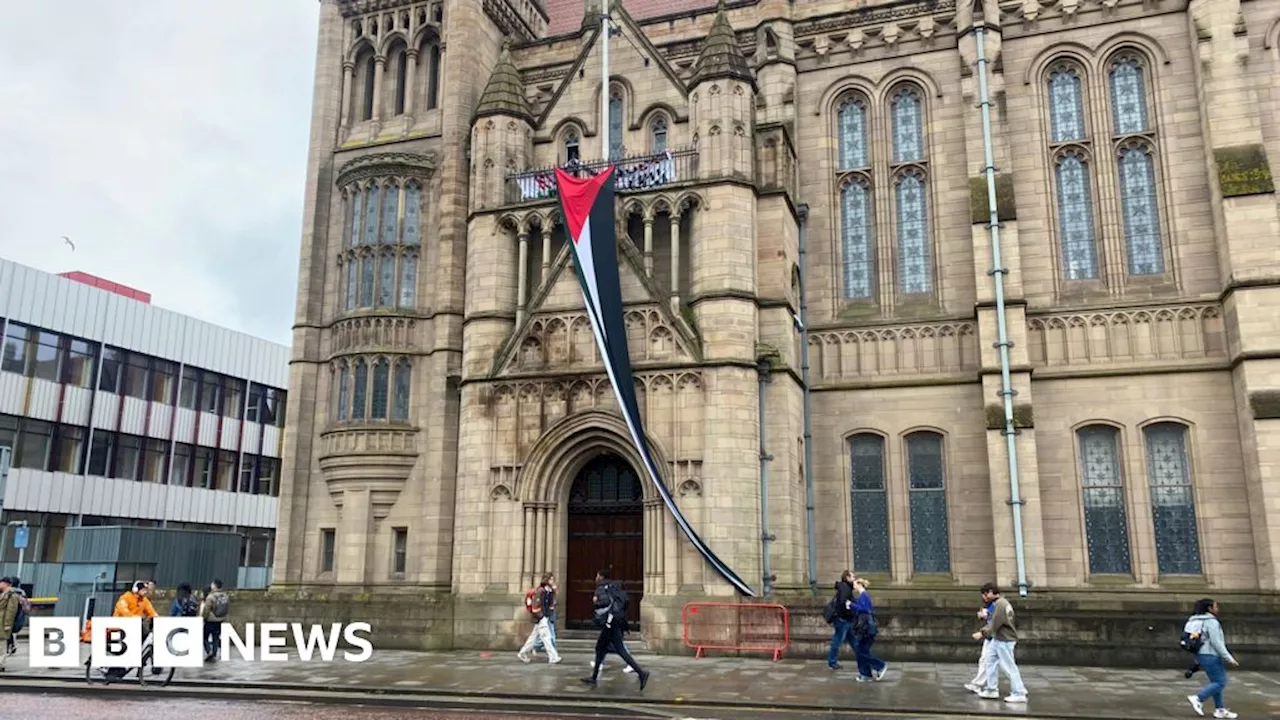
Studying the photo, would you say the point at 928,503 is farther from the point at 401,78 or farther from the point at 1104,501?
the point at 401,78

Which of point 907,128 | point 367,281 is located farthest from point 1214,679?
point 367,281

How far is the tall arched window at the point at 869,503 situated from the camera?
2655 cm

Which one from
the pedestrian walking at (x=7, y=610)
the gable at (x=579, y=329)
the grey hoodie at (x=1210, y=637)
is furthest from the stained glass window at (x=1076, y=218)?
the pedestrian walking at (x=7, y=610)

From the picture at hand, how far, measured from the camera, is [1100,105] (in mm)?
27203

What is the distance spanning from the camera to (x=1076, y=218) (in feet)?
88.7

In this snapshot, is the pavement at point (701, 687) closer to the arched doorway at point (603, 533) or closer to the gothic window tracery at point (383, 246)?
the arched doorway at point (603, 533)

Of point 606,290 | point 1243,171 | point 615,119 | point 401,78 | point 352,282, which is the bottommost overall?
point 606,290

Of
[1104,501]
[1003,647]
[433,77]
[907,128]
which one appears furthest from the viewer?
[433,77]

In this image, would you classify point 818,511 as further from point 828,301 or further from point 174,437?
point 174,437

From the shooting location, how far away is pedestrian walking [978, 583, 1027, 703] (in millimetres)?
15242

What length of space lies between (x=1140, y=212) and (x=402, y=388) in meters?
20.2

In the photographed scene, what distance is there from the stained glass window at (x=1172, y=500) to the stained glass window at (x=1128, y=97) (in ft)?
26.2

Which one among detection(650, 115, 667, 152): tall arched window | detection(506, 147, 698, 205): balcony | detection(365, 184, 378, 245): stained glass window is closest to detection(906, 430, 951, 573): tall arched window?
detection(506, 147, 698, 205): balcony

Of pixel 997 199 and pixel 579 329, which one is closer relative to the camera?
pixel 579 329
